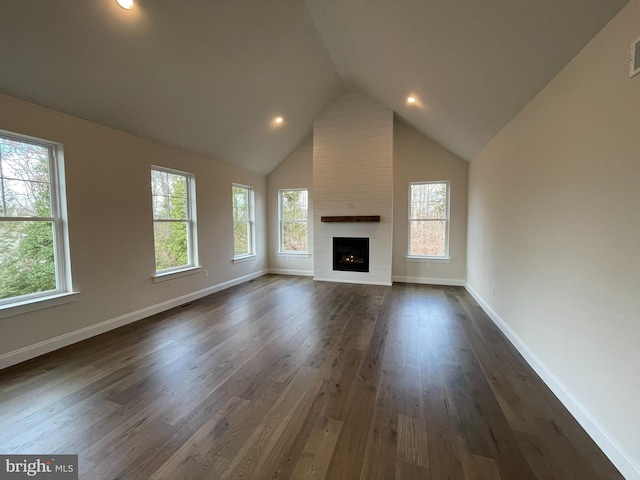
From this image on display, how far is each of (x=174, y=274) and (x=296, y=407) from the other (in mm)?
3172

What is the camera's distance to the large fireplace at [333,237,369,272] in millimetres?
5863

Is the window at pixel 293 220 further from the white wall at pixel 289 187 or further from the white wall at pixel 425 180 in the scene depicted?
the white wall at pixel 425 180

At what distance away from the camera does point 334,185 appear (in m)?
5.92

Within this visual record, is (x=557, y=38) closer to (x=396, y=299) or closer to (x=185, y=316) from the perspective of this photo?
(x=396, y=299)

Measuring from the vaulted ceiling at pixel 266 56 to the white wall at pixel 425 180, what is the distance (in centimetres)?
84

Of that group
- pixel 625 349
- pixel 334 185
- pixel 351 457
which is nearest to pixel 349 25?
pixel 334 185

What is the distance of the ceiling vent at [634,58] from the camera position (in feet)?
4.55

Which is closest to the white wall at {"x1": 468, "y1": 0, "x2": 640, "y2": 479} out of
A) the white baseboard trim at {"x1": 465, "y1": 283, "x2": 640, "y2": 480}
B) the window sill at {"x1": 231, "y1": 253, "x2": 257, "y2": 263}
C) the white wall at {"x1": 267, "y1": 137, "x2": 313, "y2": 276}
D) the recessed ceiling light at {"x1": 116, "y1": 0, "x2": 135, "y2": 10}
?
the white baseboard trim at {"x1": 465, "y1": 283, "x2": 640, "y2": 480}

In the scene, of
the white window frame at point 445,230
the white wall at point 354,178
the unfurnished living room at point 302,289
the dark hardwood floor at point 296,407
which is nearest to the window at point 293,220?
the white wall at point 354,178

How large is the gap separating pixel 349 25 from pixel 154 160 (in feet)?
10.2

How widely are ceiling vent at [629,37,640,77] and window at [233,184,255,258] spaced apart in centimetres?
555

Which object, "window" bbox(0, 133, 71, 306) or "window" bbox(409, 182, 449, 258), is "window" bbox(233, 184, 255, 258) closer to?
"window" bbox(0, 133, 71, 306)
